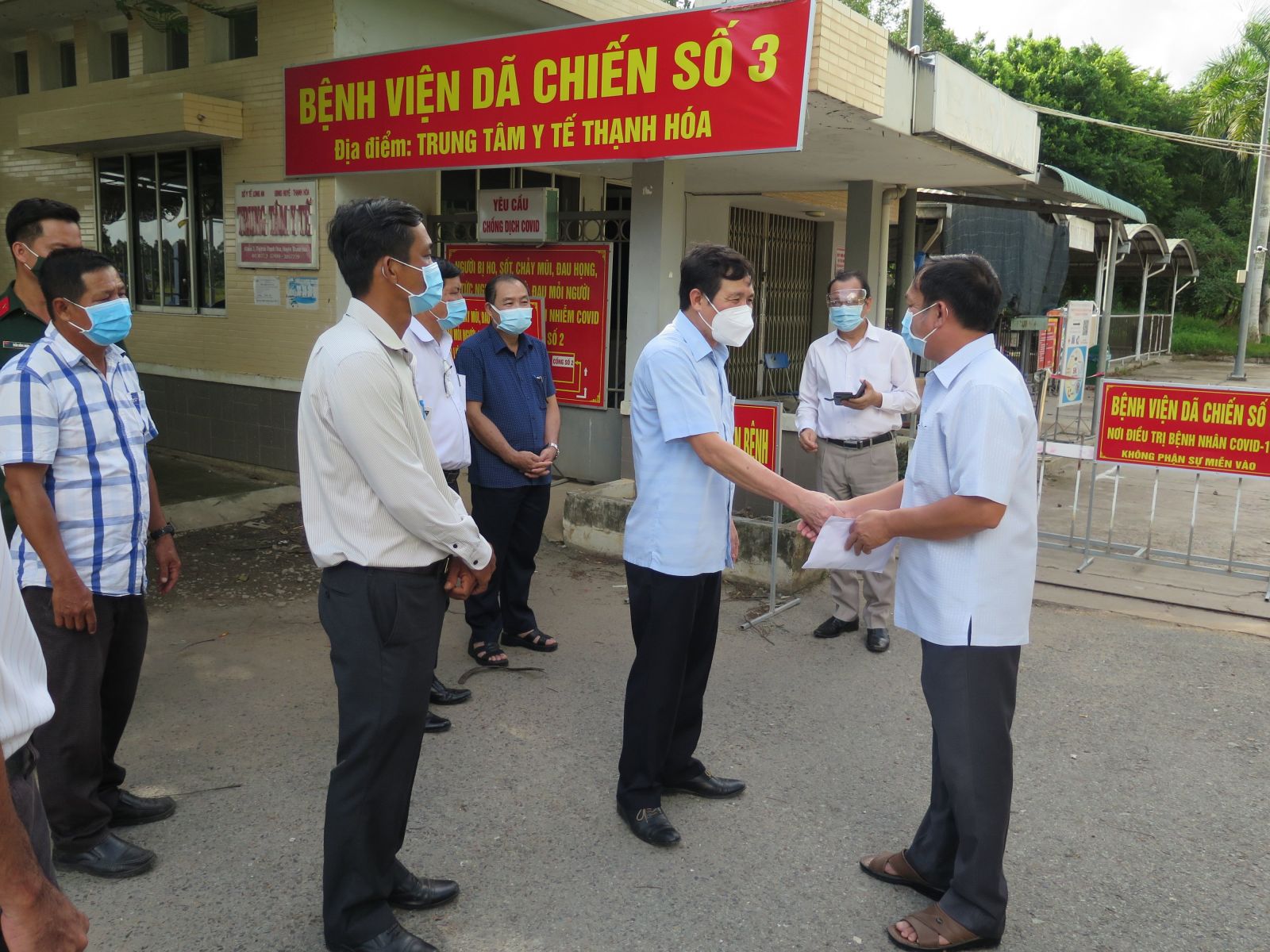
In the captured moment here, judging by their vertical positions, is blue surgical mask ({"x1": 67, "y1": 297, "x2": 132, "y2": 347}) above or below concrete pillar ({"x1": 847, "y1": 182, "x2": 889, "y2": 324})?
below

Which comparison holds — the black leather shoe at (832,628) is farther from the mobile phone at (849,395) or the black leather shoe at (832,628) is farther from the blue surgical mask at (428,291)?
the blue surgical mask at (428,291)

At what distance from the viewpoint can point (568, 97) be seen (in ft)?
22.8

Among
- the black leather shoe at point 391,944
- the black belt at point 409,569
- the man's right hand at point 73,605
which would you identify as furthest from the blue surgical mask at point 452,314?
the black leather shoe at point 391,944

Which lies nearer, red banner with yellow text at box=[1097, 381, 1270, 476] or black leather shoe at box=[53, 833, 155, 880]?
black leather shoe at box=[53, 833, 155, 880]

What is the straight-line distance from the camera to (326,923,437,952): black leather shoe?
265 centimetres

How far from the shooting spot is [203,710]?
173 inches

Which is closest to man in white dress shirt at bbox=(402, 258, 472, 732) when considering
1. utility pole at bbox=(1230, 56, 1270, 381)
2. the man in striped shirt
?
the man in striped shirt

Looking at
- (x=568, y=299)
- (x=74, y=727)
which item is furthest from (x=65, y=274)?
(x=568, y=299)

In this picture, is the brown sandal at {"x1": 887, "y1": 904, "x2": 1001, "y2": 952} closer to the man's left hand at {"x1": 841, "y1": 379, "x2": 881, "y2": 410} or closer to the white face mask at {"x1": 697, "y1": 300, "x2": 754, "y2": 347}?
the white face mask at {"x1": 697, "y1": 300, "x2": 754, "y2": 347}

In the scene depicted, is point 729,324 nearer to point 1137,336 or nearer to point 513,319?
point 513,319

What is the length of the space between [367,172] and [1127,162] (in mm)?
29949

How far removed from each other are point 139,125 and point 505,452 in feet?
20.0

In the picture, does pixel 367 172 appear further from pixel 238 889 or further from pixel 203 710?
pixel 238 889

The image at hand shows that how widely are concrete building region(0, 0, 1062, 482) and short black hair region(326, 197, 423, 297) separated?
174 inches
